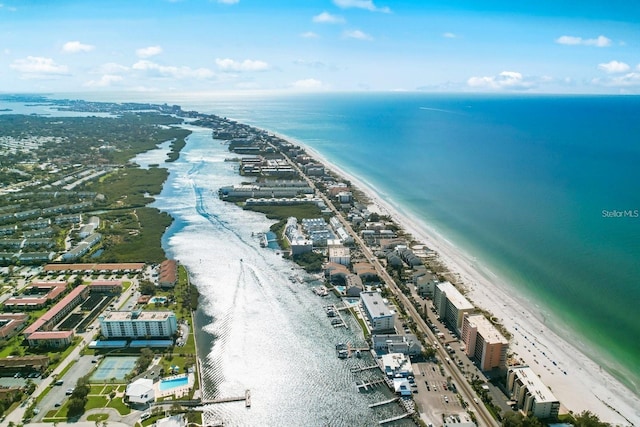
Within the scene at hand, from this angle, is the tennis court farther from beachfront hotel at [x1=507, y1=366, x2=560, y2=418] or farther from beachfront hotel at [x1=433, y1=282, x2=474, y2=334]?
beachfront hotel at [x1=507, y1=366, x2=560, y2=418]

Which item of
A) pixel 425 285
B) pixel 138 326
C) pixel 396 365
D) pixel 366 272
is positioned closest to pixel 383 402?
pixel 396 365

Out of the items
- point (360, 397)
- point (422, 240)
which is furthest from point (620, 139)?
point (360, 397)

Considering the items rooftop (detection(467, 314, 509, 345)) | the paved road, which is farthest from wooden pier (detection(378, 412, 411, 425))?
the paved road

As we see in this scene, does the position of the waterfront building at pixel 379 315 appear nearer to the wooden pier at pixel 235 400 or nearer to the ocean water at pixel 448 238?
the ocean water at pixel 448 238

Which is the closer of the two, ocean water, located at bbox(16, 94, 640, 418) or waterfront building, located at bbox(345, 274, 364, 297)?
ocean water, located at bbox(16, 94, 640, 418)

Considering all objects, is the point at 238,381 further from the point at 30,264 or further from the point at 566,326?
the point at 30,264

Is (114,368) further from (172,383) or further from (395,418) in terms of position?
(395,418)
